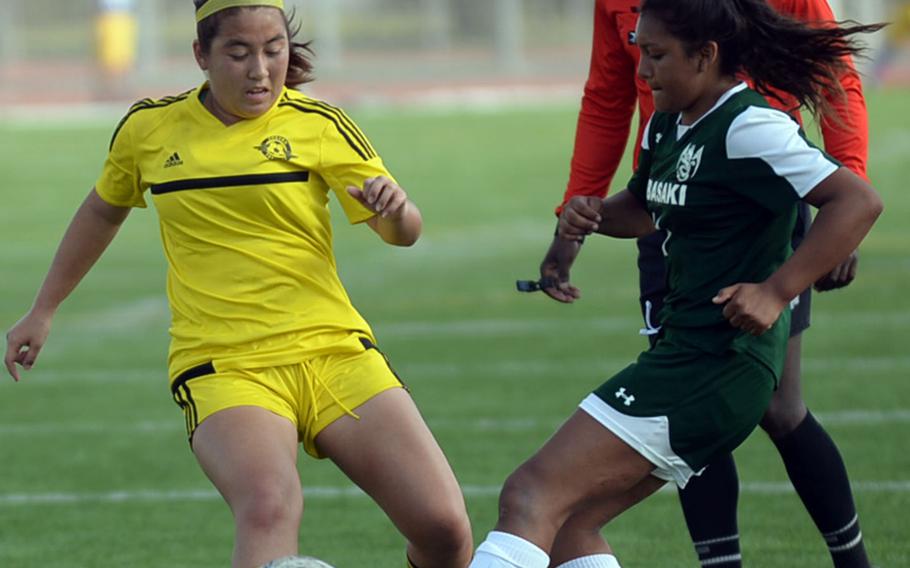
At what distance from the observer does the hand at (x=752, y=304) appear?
398cm

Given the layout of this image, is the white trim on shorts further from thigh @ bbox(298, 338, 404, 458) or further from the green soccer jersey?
thigh @ bbox(298, 338, 404, 458)

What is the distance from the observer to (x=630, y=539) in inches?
245

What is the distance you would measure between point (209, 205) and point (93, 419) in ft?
14.7

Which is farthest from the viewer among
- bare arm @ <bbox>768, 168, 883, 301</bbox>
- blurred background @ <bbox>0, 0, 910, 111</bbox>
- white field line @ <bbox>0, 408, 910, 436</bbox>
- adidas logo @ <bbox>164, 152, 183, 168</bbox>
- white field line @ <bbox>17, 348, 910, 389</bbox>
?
blurred background @ <bbox>0, 0, 910, 111</bbox>

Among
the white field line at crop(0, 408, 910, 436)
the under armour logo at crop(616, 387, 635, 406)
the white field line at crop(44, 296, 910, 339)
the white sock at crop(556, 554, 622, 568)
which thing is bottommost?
the white field line at crop(44, 296, 910, 339)

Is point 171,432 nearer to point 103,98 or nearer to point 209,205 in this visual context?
point 209,205

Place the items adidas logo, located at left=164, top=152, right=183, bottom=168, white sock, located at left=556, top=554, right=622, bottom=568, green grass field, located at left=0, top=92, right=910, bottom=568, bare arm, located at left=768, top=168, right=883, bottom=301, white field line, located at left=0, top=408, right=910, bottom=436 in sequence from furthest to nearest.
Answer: white field line, located at left=0, top=408, right=910, bottom=436, green grass field, located at left=0, top=92, right=910, bottom=568, adidas logo, located at left=164, top=152, right=183, bottom=168, white sock, located at left=556, top=554, right=622, bottom=568, bare arm, located at left=768, top=168, right=883, bottom=301

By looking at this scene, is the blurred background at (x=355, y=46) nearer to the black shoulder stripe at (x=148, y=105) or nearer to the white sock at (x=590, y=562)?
the black shoulder stripe at (x=148, y=105)

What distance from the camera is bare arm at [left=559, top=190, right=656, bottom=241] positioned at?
4617 mm

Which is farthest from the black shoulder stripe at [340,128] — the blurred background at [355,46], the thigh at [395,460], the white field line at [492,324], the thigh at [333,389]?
the blurred background at [355,46]

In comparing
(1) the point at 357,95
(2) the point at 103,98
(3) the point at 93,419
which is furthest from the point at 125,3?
(3) the point at 93,419

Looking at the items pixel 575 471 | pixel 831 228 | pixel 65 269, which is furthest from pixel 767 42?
pixel 65 269

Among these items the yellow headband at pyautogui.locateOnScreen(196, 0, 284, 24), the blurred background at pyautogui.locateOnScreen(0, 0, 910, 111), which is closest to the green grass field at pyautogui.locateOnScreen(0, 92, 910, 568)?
the yellow headband at pyautogui.locateOnScreen(196, 0, 284, 24)

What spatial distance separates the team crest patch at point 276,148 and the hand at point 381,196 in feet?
0.87
